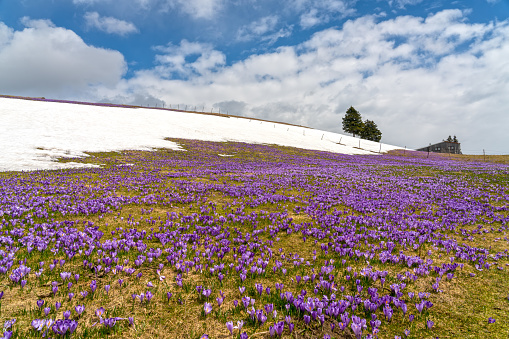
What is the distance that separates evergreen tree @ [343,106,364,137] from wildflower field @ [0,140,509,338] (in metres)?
98.2

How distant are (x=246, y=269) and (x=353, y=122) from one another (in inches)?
4303

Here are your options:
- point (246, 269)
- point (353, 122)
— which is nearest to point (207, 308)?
point (246, 269)

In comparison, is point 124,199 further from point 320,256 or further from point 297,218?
point 320,256

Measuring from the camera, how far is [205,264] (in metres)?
5.77

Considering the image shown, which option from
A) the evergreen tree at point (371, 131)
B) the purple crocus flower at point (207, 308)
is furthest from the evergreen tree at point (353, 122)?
the purple crocus flower at point (207, 308)

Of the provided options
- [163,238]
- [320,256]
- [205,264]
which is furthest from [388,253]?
[163,238]

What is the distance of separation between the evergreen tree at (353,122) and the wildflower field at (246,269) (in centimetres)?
9823

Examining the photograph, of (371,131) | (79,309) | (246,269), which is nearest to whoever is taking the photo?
(79,309)

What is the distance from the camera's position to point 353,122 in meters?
103

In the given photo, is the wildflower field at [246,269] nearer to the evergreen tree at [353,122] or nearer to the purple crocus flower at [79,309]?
the purple crocus flower at [79,309]

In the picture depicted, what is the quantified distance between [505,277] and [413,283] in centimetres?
230

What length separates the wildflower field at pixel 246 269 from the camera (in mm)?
3795

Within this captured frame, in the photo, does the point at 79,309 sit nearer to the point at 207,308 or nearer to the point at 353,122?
the point at 207,308

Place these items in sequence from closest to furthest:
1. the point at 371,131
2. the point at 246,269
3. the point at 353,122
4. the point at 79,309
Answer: the point at 79,309, the point at 246,269, the point at 353,122, the point at 371,131
